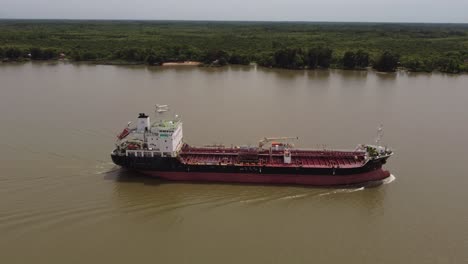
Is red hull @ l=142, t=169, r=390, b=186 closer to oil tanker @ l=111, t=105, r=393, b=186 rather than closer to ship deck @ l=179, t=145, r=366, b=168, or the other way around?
oil tanker @ l=111, t=105, r=393, b=186

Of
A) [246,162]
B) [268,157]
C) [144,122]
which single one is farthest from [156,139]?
[268,157]

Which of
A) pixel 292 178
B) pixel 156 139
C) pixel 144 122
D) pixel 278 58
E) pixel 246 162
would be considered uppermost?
pixel 278 58

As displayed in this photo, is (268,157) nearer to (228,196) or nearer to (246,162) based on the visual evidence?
(246,162)

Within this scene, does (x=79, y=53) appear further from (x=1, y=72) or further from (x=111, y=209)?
(x=111, y=209)

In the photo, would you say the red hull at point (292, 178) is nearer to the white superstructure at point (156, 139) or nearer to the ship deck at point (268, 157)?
the ship deck at point (268, 157)

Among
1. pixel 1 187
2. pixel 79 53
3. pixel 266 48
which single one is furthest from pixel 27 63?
pixel 1 187

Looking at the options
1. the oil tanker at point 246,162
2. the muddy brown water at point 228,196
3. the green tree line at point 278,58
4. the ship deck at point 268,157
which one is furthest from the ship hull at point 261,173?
the green tree line at point 278,58

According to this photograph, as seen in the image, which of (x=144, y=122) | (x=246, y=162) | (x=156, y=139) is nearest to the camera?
(x=156, y=139)
